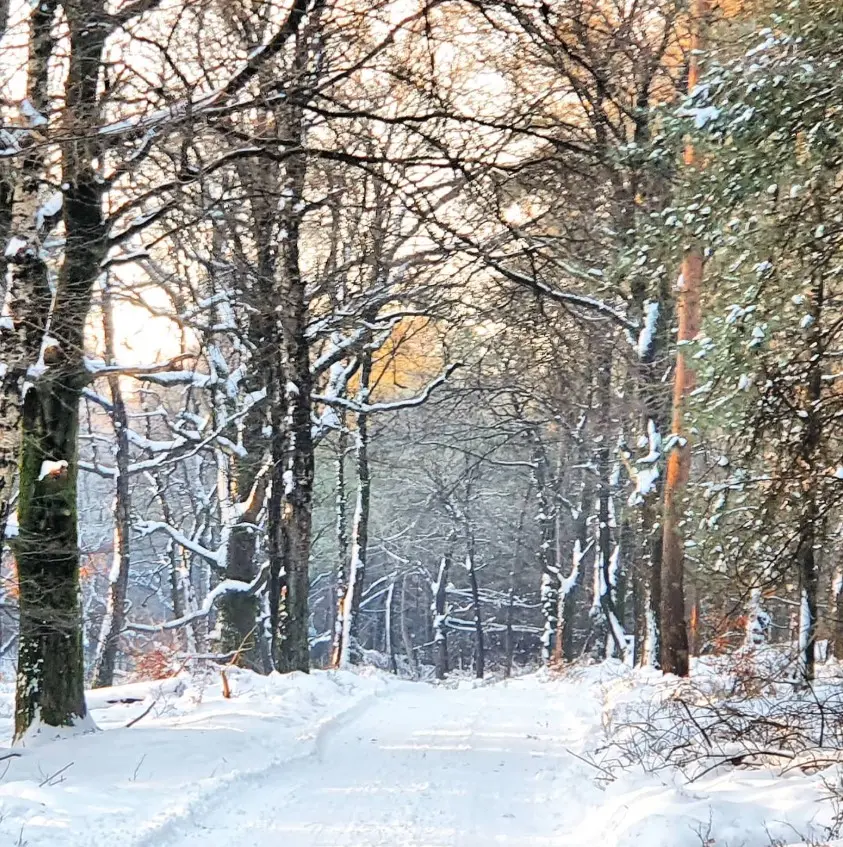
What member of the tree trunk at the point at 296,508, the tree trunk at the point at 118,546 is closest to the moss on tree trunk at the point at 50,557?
the tree trunk at the point at 296,508

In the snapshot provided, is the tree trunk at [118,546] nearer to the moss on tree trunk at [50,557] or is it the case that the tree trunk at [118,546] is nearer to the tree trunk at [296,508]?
the tree trunk at [296,508]

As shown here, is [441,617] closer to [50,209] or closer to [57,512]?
[57,512]

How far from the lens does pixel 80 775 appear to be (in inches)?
282

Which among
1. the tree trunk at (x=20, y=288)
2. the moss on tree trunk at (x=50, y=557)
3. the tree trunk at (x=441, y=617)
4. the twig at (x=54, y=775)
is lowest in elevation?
the tree trunk at (x=441, y=617)

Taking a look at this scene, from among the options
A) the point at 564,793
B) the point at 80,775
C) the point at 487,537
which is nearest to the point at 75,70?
the point at 80,775

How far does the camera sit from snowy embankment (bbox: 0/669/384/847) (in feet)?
18.9

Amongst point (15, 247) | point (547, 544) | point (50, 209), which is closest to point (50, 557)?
point (15, 247)

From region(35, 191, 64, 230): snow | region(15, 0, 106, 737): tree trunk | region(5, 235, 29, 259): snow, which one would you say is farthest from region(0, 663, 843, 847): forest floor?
region(35, 191, 64, 230): snow

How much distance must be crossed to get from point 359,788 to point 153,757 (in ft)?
6.40

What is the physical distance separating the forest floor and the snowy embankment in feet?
0.08

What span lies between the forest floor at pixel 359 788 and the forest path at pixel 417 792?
2 centimetres

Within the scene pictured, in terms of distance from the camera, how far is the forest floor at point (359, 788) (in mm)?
5363

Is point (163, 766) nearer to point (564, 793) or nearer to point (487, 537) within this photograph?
point (564, 793)

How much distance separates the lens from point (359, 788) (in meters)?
7.70
